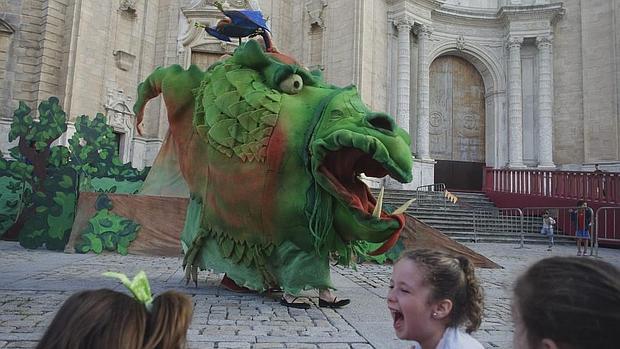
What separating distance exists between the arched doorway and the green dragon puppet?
17.7 m

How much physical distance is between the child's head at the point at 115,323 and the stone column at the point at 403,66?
61.9 ft

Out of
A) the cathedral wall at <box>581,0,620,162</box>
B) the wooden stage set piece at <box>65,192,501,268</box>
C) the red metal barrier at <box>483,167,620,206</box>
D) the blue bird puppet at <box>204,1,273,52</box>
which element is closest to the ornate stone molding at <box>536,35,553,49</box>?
the cathedral wall at <box>581,0,620,162</box>

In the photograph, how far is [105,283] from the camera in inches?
221

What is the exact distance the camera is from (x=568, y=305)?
1.08m

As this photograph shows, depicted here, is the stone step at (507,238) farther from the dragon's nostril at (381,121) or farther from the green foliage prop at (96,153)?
the dragon's nostril at (381,121)

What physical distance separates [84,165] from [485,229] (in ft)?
36.6

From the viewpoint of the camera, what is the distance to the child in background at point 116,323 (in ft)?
3.80

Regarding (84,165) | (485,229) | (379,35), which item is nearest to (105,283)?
(84,165)

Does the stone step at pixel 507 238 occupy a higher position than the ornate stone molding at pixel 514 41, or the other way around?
the ornate stone molding at pixel 514 41

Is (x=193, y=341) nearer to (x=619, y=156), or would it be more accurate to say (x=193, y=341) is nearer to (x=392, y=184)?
(x=392, y=184)

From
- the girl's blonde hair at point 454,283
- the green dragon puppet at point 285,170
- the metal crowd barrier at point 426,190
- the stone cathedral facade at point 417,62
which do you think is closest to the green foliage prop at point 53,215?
the green dragon puppet at point 285,170

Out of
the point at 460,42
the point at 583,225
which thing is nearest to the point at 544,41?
the point at 460,42

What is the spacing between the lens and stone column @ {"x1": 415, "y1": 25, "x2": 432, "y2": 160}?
20172 millimetres

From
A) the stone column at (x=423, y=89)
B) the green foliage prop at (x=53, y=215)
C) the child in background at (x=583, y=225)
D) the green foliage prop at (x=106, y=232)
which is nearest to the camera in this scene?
the green foliage prop at (x=106, y=232)
